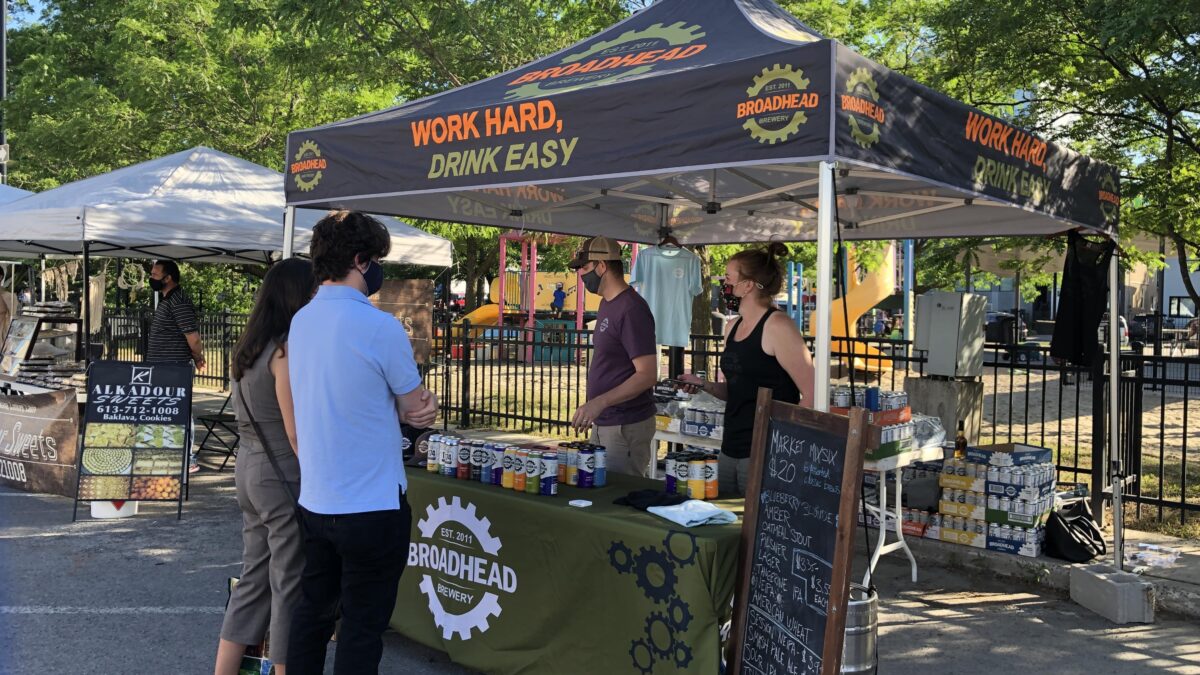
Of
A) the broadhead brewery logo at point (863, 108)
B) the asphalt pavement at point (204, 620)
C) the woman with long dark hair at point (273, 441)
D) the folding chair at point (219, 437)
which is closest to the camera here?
the woman with long dark hair at point (273, 441)

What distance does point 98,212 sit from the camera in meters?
8.48

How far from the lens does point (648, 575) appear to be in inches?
140

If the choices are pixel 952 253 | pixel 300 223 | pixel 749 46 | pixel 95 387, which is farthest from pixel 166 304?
pixel 952 253

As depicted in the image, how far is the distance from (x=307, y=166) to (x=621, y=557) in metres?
3.24

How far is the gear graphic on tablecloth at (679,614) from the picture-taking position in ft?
11.2

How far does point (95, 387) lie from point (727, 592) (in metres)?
5.69

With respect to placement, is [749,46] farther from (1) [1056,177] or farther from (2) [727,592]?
(2) [727,592]

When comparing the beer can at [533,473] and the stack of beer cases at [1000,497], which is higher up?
the beer can at [533,473]

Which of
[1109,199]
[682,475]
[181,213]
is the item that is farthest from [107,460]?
[1109,199]

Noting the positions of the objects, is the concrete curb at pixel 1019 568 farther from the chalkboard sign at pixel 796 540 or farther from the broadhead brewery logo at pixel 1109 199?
the chalkboard sign at pixel 796 540

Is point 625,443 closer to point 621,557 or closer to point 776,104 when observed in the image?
point 621,557

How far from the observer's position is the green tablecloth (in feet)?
11.2

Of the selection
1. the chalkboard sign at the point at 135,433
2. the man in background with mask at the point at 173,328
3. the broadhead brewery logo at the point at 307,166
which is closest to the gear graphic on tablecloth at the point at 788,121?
the broadhead brewery logo at the point at 307,166

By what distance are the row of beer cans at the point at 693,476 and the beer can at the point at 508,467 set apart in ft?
2.21
